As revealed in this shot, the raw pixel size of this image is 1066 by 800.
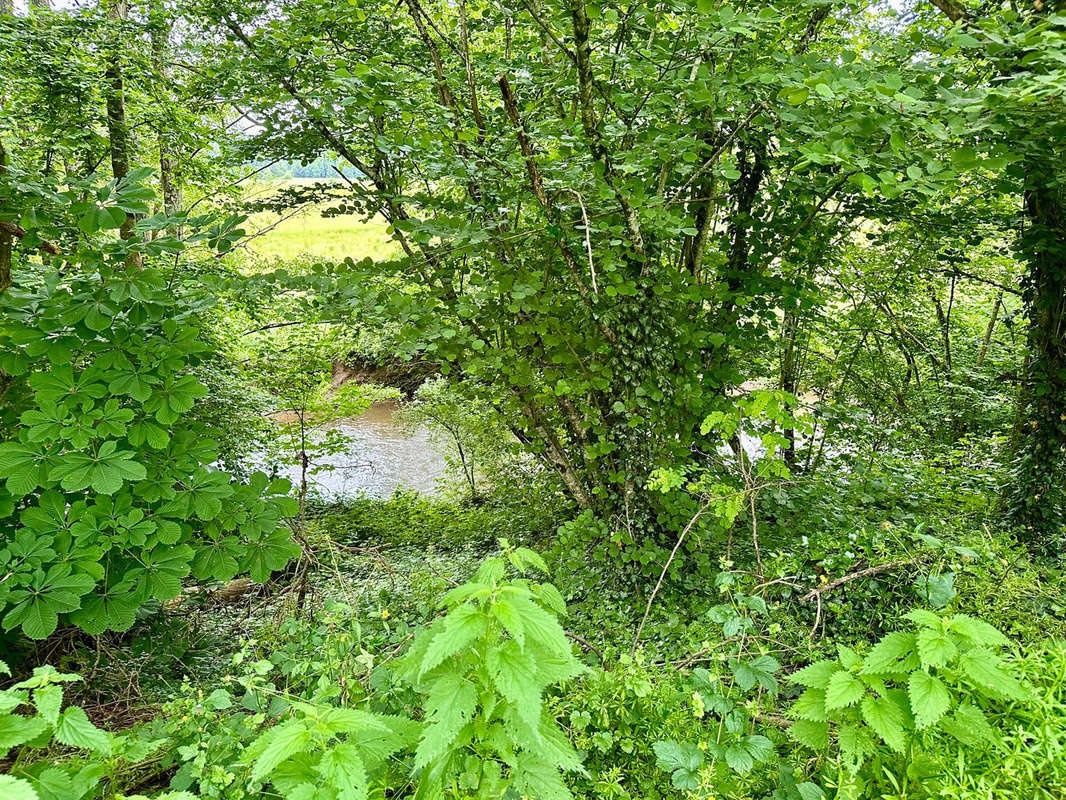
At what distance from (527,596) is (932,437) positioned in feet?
16.8

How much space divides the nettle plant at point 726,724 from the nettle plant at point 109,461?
177 cm

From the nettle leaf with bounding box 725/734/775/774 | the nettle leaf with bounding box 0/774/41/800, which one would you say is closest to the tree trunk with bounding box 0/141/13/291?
the nettle leaf with bounding box 0/774/41/800

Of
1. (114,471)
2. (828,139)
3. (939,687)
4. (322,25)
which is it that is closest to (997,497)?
(828,139)

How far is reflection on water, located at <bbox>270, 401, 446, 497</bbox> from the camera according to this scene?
8.58 metres

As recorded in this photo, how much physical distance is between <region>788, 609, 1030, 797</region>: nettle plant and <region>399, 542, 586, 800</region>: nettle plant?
599 millimetres

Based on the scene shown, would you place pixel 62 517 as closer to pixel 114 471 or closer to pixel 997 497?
pixel 114 471

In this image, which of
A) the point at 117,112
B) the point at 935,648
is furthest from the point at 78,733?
→ the point at 117,112

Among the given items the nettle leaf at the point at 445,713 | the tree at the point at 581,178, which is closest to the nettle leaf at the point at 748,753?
the nettle leaf at the point at 445,713

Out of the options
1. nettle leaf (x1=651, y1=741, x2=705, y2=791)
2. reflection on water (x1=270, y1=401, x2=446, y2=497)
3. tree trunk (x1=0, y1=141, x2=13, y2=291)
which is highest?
tree trunk (x1=0, y1=141, x2=13, y2=291)

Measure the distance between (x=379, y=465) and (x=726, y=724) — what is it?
9.22 metres

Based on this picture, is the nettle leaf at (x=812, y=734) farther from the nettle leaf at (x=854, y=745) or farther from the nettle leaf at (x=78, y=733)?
the nettle leaf at (x=78, y=733)

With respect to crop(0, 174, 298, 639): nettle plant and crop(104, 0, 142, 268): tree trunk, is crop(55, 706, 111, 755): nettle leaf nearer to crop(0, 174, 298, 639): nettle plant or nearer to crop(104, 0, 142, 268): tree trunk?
crop(0, 174, 298, 639): nettle plant

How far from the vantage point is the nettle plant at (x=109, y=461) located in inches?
75.4

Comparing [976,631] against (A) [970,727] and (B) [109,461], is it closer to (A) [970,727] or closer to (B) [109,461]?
(A) [970,727]
